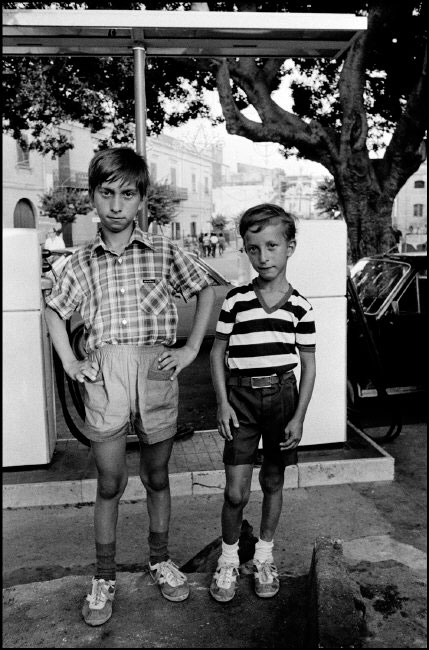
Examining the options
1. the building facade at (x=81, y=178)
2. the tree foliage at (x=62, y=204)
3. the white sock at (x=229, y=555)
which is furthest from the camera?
the tree foliage at (x=62, y=204)

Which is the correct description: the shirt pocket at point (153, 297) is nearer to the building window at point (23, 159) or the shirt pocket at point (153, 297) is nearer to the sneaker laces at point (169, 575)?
the sneaker laces at point (169, 575)

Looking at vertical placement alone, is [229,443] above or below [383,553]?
above

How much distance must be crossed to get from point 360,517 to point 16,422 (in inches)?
85.8

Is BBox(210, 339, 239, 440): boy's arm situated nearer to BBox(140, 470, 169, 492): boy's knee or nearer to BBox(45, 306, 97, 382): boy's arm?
BBox(140, 470, 169, 492): boy's knee

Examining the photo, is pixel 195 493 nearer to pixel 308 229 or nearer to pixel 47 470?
pixel 47 470

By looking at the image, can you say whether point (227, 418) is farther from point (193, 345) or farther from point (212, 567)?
point (212, 567)

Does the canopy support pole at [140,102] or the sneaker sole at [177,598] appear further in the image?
the canopy support pole at [140,102]

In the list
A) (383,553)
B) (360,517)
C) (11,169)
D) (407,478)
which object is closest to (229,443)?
(383,553)

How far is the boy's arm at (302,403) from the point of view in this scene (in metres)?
2.60

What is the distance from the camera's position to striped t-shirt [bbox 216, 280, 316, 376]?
8.49 feet

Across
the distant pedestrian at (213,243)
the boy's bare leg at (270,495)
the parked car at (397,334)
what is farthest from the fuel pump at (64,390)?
the distant pedestrian at (213,243)

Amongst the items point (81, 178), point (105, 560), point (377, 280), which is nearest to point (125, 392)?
point (105, 560)

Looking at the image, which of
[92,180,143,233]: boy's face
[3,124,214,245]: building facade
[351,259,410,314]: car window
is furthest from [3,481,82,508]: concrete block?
[3,124,214,245]: building facade

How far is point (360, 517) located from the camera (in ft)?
12.3
